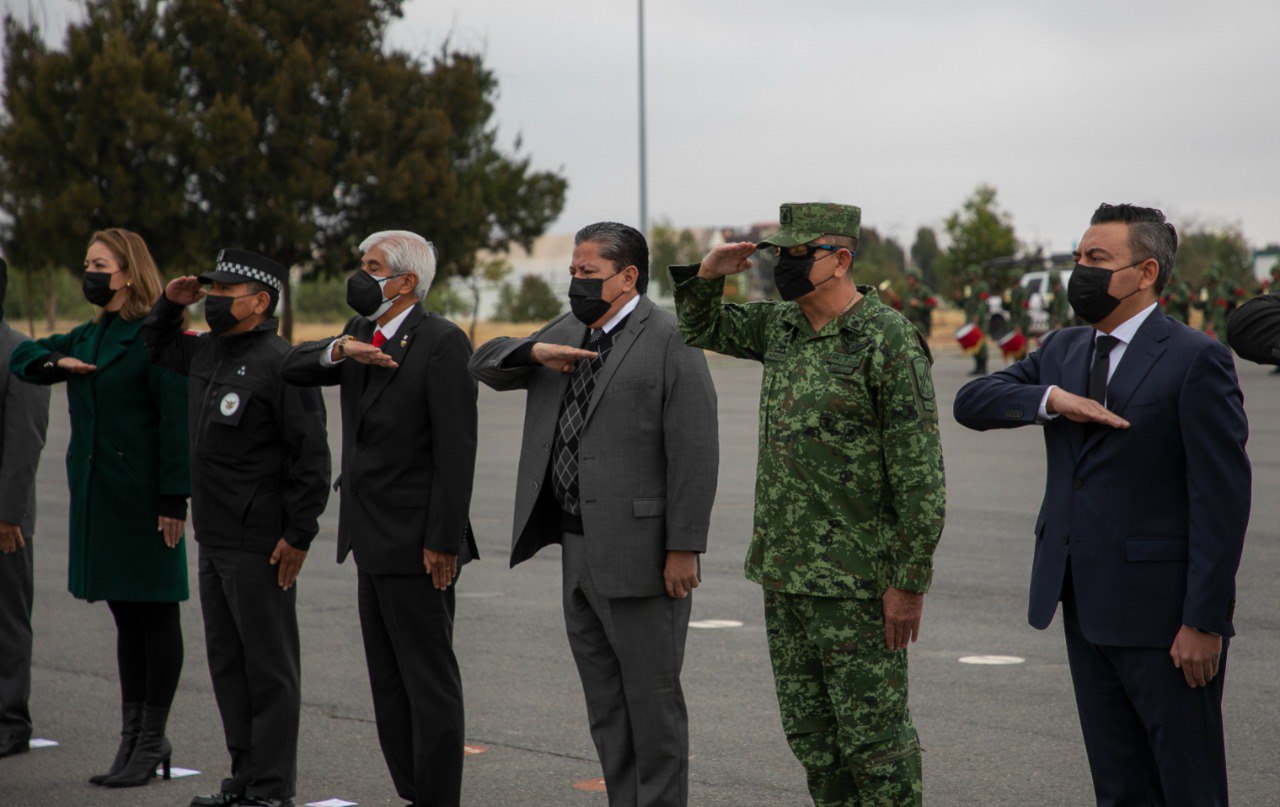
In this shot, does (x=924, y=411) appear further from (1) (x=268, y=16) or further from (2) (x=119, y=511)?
(1) (x=268, y=16)

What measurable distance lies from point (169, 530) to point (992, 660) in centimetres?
390

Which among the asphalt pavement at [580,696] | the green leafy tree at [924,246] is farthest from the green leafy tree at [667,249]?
the asphalt pavement at [580,696]

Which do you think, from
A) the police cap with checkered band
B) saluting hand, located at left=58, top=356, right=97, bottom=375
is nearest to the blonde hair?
saluting hand, located at left=58, top=356, right=97, bottom=375

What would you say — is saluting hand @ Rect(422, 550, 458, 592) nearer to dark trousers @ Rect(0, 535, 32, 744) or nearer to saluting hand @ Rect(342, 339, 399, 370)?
saluting hand @ Rect(342, 339, 399, 370)

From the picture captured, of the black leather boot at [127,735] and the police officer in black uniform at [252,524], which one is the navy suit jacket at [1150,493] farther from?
the black leather boot at [127,735]

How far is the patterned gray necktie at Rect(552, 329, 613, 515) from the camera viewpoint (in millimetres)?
4676

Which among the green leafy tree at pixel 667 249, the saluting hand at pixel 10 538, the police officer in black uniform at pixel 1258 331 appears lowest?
the saluting hand at pixel 10 538

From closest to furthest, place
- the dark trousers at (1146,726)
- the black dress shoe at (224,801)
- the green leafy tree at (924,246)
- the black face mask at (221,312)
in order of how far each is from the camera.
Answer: the dark trousers at (1146,726), the black dress shoe at (224,801), the black face mask at (221,312), the green leafy tree at (924,246)

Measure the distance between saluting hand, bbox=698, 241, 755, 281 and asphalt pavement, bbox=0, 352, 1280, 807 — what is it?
6.57 ft

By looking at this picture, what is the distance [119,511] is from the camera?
5.73m

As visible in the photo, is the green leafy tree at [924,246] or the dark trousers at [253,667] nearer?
the dark trousers at [253,667]

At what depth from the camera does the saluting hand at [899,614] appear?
4.01 m

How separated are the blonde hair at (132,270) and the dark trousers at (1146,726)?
3.71m

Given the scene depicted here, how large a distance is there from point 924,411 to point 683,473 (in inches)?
33.1
